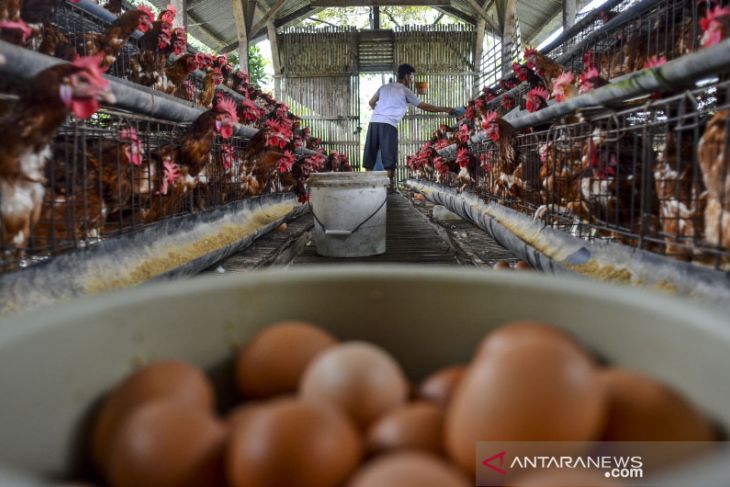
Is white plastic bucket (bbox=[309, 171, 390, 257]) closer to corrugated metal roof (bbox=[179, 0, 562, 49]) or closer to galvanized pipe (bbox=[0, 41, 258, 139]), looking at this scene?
galvanized pipe (bbox=[0, 41, 258, 139])

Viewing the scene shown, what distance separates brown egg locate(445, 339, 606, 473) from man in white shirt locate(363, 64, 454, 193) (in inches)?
259

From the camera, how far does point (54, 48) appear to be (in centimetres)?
355

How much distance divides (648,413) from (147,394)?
1.52 ft

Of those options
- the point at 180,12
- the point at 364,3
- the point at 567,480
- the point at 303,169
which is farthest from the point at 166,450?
the point at 364,3

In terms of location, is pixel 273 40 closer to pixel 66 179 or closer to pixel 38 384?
pixel 66 179

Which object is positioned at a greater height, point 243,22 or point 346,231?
point 243,22

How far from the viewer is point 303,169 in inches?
233

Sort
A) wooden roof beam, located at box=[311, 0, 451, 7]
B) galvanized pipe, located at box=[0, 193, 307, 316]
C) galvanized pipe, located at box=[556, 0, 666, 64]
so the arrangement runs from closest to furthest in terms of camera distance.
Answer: galvanized pipe, located at box=[0, 193, 307, 316]
galvanized pipe, located at box=[556, 0, 666, 64]
wooden roof beam, located at box=[311, 0, 451, 7]

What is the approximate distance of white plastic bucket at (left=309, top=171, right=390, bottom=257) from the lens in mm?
3186

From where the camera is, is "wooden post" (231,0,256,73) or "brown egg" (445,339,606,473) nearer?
"brown egg" (445,339,606,473)

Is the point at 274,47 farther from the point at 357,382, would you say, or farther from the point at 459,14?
the point at 357,382

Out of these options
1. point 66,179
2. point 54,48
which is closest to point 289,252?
point 66,179

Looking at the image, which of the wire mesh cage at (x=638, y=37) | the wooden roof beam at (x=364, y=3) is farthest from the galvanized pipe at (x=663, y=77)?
the wooden roof beam at (x=364, y=3)

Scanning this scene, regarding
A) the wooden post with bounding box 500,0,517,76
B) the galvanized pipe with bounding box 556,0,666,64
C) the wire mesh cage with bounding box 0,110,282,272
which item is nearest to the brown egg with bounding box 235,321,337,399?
the wire mesh cage with bounding box 0,110,282,272
